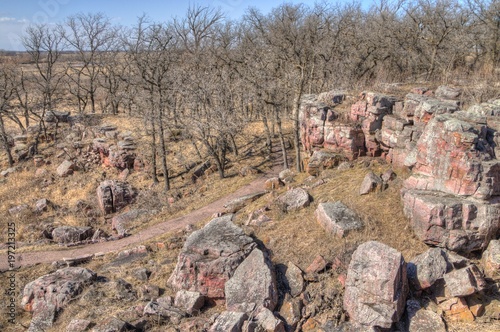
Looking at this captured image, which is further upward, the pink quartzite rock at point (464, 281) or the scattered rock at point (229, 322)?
the pink quartzite rock at point (464, 281)

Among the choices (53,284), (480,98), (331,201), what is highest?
(480,98)

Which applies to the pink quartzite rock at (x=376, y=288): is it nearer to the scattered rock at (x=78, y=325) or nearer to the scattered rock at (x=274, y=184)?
the scattered rock at (x=78, y=325)

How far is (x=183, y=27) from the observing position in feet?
110

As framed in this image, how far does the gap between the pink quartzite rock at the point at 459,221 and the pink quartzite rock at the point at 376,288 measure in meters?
2.14

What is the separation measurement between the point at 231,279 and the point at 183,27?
28412mm

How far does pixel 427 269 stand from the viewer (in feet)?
28.7

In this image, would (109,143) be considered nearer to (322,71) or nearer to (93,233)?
(93,233)

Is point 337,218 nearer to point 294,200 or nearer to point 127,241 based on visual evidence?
point 294,200

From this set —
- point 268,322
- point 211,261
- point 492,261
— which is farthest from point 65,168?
point 492,261

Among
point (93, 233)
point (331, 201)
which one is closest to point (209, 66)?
point (93, 233)

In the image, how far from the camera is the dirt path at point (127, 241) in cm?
1492

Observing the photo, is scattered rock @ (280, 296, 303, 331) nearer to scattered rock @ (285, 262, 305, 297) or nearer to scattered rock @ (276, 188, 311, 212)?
scattered rock @ (285, 262, 305, 297)

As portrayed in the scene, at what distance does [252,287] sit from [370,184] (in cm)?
546

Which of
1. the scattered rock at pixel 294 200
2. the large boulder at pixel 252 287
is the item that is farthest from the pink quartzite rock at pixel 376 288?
the scattered rock at pixel 294 200
